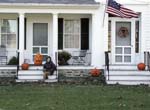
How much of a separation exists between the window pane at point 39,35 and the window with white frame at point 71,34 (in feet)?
3.28

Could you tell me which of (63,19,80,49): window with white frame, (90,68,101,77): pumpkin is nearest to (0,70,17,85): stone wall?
(63,19,80,49): window with white frame

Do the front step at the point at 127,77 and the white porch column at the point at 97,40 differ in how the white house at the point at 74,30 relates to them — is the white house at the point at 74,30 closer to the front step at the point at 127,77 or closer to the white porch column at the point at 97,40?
the white porch column at the point at 97,40

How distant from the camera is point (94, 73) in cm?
2475

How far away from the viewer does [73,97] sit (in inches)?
699

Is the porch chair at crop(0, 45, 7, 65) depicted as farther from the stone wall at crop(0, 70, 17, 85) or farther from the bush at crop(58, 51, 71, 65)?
the bush at crop(58, 51, 71, 65)

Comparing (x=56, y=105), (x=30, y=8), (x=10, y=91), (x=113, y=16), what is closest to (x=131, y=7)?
(x=113, y=16)

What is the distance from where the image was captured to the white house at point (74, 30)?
25.2 meters

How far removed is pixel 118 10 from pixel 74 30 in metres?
3.16

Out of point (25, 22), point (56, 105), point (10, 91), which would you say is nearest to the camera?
point (56, 105)

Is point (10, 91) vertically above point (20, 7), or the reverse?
point (20, 7)

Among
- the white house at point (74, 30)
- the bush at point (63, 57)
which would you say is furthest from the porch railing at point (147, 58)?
the bush at point (63, 57)

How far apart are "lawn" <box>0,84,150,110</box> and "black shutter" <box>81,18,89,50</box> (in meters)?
4.72

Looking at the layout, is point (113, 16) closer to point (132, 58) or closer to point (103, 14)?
point (103, 14)

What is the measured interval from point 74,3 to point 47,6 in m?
1.33
